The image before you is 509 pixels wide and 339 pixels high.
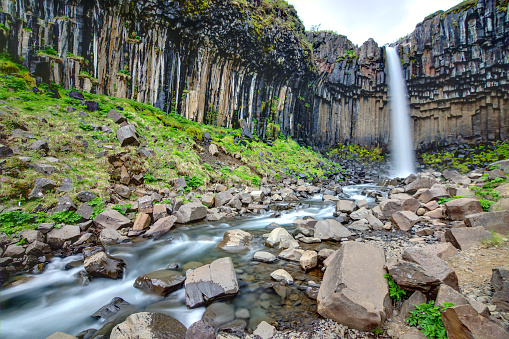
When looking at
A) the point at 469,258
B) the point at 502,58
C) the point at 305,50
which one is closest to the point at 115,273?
the point at 469,258

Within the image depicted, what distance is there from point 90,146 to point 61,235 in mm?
4743

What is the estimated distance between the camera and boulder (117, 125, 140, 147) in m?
9.71

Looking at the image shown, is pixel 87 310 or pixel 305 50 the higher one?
pixel 305 50

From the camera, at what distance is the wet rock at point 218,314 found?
117 inches

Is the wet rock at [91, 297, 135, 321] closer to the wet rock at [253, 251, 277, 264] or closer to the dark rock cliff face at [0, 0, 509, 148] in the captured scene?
the wet rock at [253, 251, 277, 264]

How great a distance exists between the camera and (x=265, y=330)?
9.13 feet

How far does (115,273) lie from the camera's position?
13.9 ft

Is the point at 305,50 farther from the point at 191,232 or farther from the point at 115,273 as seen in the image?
the point at 115,273

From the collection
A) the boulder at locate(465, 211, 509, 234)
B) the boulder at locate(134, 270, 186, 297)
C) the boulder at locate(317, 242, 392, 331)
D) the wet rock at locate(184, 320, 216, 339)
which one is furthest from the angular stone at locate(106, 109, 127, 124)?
the boulder at locate(465, 211, 509, 234)

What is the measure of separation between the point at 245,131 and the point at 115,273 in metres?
18.5

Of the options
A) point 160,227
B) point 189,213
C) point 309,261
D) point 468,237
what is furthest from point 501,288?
point 189,213

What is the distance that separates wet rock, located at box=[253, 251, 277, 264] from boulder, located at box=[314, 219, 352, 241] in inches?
68.3

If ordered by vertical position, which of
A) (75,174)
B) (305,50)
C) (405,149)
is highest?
(305,50)

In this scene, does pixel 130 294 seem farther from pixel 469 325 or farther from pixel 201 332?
pixel 469 325
